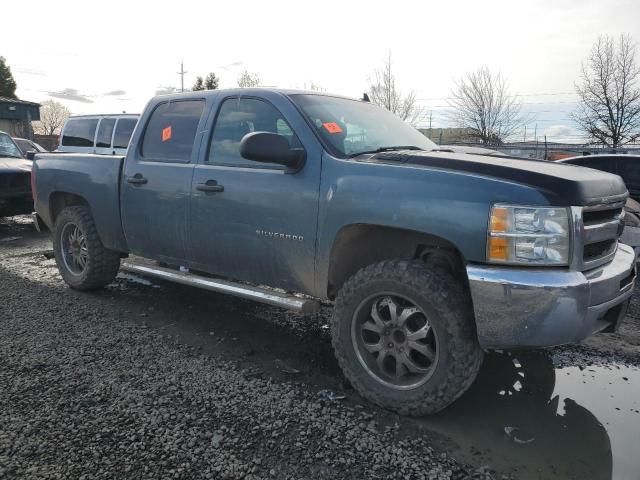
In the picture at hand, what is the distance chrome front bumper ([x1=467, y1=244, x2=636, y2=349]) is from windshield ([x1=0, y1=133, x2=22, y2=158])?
10.2 metres

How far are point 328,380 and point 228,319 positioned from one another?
153cm

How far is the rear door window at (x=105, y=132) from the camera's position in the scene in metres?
11.8

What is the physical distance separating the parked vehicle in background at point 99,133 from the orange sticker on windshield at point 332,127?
8525 mm

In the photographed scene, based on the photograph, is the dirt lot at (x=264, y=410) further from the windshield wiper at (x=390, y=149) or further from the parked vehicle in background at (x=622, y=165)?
the parked vehicle in background at (x=622, y=165)

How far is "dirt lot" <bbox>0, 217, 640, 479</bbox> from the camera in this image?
2508 millimetres

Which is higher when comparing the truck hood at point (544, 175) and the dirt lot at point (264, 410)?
the truck hood at point (544, 175)

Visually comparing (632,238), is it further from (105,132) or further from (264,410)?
(105,132)

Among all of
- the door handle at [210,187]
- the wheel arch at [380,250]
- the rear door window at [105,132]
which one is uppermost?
the rear door window at [105,132]

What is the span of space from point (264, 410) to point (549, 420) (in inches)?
65.2

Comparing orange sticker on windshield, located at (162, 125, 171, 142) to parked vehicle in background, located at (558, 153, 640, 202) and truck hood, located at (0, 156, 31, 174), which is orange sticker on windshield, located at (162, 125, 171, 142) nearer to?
truck hood, located at (0, 156, 31, 174)

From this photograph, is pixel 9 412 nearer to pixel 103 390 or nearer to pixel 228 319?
pixel 103 390

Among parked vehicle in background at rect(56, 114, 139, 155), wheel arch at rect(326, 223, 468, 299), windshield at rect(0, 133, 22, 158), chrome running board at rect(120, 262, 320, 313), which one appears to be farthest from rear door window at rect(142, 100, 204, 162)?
windshield at rect(0, 133, 22, 158)

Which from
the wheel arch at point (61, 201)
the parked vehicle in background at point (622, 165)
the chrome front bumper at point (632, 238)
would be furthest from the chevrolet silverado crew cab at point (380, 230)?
the parked vehicle in background at point (622, 165)

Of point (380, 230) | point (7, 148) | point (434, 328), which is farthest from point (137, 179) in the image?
point (7, 148)
